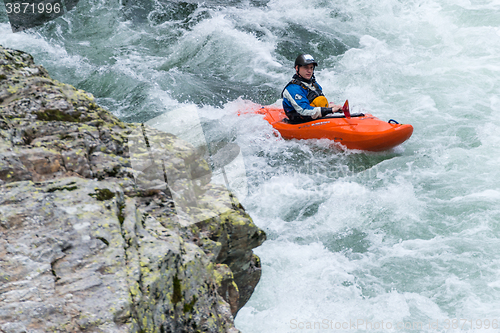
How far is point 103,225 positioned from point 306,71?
4.70m

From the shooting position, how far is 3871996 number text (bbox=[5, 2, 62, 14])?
9.34 meters

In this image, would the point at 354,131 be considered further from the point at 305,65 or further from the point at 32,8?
the point at 32,8

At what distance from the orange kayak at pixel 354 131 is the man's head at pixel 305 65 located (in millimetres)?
701

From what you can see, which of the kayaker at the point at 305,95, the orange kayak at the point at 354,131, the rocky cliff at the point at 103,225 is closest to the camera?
the rocky cliff at the point at 103,225

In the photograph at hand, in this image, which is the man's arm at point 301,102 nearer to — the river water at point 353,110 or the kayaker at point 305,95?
the kayaker at point 305,95

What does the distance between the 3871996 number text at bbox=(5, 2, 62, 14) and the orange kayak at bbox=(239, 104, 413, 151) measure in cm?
684

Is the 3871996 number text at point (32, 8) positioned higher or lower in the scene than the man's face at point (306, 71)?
lower

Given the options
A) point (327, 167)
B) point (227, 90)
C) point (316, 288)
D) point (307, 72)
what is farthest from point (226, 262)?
point (227, 90)

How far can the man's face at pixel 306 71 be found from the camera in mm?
5887

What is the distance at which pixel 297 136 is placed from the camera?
20.6ft

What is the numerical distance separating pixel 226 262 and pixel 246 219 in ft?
0.96

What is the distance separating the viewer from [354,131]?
5797 mm

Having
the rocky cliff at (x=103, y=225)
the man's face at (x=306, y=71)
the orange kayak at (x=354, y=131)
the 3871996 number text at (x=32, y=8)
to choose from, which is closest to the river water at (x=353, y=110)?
the orange kayak at (x=354, y=131)

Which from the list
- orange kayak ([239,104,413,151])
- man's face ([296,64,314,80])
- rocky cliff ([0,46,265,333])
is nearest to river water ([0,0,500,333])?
orange kayak ([239,104,413,151])
